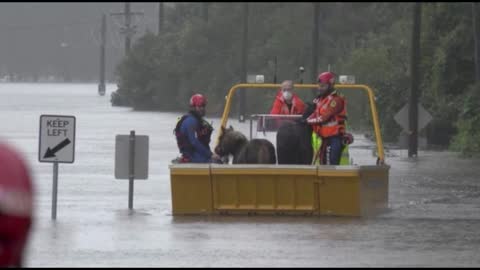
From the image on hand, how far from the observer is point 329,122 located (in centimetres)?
1508

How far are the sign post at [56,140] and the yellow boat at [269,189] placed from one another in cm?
122

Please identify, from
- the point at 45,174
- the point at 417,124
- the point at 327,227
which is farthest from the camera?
the point at 417,124

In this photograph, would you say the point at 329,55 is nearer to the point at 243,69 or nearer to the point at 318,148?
the point at 243,69

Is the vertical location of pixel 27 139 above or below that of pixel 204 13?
below

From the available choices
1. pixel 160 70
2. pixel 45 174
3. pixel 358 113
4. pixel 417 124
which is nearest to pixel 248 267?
pixel 45 174

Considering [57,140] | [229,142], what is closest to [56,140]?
[57,140]

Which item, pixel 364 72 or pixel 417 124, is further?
pixel 364 72

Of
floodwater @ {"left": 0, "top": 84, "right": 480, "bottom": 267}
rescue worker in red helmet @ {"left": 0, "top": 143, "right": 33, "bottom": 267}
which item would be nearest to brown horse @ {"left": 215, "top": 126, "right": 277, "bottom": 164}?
floodwater @ {"left": 0, "top": 84, "right": 480, "bottom": 267}

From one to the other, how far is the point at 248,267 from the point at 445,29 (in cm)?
2725

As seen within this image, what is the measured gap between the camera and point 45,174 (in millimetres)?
22344

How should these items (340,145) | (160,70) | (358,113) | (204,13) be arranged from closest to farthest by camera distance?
(340,145) < (358,113) < (204,13) < (160,70)

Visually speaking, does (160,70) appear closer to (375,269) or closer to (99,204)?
A: (99,204)

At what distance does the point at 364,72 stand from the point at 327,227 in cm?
3517

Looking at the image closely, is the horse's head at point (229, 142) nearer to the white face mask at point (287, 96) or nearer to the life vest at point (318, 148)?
the life vest at point (318, 148)
